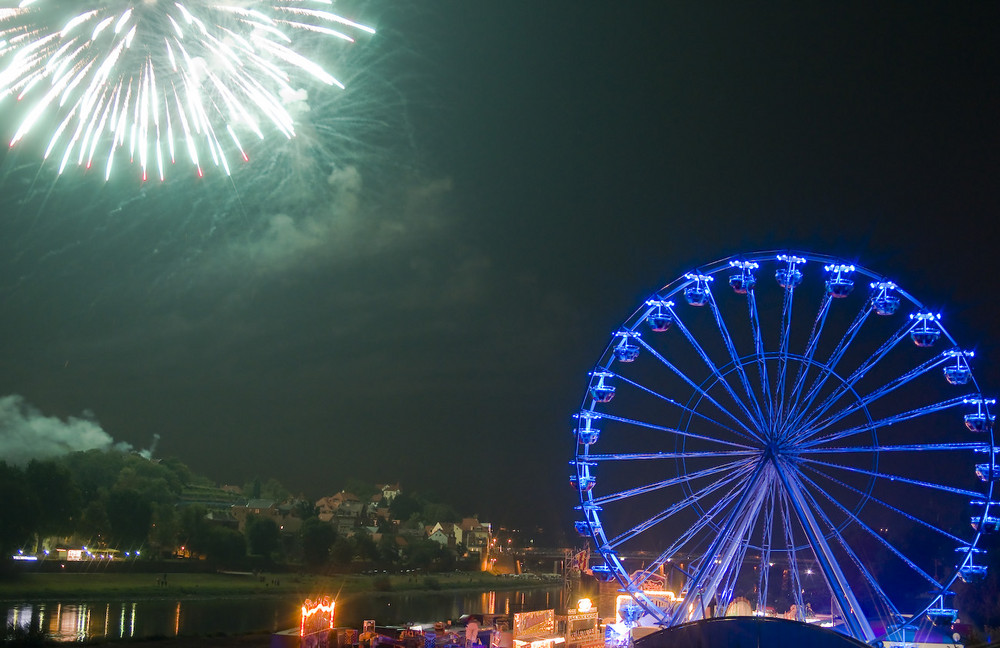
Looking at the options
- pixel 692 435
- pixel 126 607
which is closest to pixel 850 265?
pixel 692 435

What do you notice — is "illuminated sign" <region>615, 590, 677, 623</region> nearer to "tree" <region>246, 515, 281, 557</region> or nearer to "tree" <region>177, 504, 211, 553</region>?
"tree" <region>177, 504, 211, 553</region>

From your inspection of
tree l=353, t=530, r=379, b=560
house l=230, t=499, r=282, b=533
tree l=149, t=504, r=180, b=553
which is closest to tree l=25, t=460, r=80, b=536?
tree l=149, t=504, r=180, b=553

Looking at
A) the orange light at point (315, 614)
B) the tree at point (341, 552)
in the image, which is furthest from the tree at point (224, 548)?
the orange light at point (315, 614)

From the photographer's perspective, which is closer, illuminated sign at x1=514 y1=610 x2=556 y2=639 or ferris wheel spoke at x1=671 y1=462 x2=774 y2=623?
ferris wheel spoke at x1=671 y1=462 x2=774 y2=623

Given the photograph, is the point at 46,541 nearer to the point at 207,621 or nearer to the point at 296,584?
the point at 296,584

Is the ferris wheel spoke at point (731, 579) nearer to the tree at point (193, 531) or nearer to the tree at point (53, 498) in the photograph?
the tree at point (53, 498)

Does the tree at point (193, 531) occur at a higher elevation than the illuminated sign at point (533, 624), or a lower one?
higher
